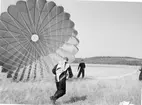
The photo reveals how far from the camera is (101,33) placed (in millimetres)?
4145

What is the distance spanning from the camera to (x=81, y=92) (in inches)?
162

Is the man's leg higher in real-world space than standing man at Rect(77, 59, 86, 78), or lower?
lower

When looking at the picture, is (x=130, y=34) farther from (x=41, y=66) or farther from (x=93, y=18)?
(x=41, y=66)

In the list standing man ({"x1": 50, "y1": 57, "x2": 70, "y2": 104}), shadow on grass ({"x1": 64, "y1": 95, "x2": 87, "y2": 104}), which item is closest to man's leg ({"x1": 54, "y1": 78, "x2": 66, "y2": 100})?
standing man ({"x1": 50, "y1": 57, "x2": 70, "y2": 104})

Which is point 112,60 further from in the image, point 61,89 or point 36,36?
point 36,36

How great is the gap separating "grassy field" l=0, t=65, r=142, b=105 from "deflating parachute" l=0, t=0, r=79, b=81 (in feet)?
0.75

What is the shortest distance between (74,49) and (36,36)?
0.50 metres

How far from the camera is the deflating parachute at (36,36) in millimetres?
4066

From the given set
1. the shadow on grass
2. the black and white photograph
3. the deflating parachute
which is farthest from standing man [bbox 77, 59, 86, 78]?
the shadow on grass

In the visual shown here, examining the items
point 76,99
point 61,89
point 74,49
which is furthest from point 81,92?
point 74,49

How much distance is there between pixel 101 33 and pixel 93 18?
21 cm

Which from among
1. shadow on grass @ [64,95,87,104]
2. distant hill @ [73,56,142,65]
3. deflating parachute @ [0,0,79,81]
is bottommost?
shadow on grass @ [64,95,87,104]

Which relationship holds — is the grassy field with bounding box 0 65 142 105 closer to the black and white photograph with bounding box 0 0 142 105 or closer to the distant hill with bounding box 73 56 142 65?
the black and white photograph with bounding box 0 0 142 105

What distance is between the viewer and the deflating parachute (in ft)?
13.3
